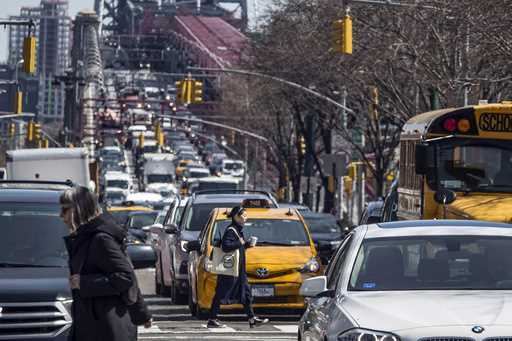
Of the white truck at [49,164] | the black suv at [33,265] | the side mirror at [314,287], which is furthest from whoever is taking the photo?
the white truck at [49,164]

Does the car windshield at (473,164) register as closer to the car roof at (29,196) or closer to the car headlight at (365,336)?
the car roof at (29,196)

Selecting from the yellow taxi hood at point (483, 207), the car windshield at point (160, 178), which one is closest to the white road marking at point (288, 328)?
the yellow taxi hood at point (483, 207)

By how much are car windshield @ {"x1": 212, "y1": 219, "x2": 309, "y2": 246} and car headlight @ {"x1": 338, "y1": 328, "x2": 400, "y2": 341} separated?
40.6 feet

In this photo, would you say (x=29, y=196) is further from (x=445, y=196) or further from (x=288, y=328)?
(x=445, y=196)

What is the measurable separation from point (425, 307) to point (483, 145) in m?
10.8

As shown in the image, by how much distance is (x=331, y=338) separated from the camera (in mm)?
10750

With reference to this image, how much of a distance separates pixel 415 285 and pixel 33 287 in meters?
2.89

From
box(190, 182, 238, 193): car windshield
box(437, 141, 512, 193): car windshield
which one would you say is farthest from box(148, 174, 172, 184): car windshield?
box(437, 141, 512, 193): car windshield

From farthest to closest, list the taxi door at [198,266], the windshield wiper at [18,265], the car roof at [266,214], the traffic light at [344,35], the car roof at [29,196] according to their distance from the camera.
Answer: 1. the traffic light at [344,35]
2. the car roof at [266,214]
3. the taxi door at [198,266]
4. the car roof at [29,196]
5. the windshield wiper at [18,265]

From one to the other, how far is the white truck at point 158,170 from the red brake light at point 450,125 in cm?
10199

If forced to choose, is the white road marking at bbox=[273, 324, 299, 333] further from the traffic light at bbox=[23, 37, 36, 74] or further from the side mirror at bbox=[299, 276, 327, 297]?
the traffic light at bbox=[23, 37, 36, 74]

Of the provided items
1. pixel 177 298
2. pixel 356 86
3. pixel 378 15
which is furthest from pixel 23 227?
pixel 356 86

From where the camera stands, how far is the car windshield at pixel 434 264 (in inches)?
456

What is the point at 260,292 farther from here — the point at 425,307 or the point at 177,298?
the point at 425,307
